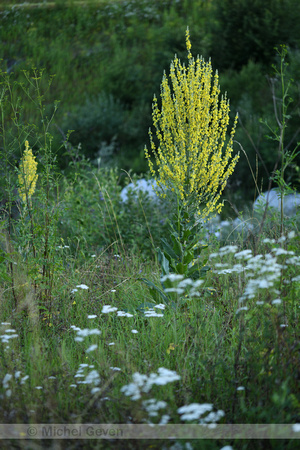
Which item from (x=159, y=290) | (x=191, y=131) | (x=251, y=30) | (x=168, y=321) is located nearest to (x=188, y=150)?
(x=191, y=131)

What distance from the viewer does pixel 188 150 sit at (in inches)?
146

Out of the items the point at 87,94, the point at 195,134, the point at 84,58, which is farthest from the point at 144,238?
the point at 84,58

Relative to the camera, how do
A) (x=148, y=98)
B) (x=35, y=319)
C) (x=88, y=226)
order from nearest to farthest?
(x=35, y=319)
(x=88, y=226)
(x=148, y=98)

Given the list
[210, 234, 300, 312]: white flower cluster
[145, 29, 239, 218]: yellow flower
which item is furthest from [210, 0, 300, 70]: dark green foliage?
[210, 234, 300, 312]: white flower cluster

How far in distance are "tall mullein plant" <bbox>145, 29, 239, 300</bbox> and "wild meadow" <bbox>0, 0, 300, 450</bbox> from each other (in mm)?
13

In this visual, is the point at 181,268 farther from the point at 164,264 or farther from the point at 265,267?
the point at 265,267

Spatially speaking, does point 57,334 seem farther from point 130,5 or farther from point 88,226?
point 130,5

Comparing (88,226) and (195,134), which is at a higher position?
(195,134)

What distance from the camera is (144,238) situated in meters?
6.19

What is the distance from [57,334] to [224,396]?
1.44m

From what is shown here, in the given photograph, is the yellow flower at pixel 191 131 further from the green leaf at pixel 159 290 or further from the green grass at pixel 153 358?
the green grass at pixel 153 358

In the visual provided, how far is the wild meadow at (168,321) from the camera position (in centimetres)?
212

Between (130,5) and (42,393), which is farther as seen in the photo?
(130,5)

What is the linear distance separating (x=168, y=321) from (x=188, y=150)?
1377mm
